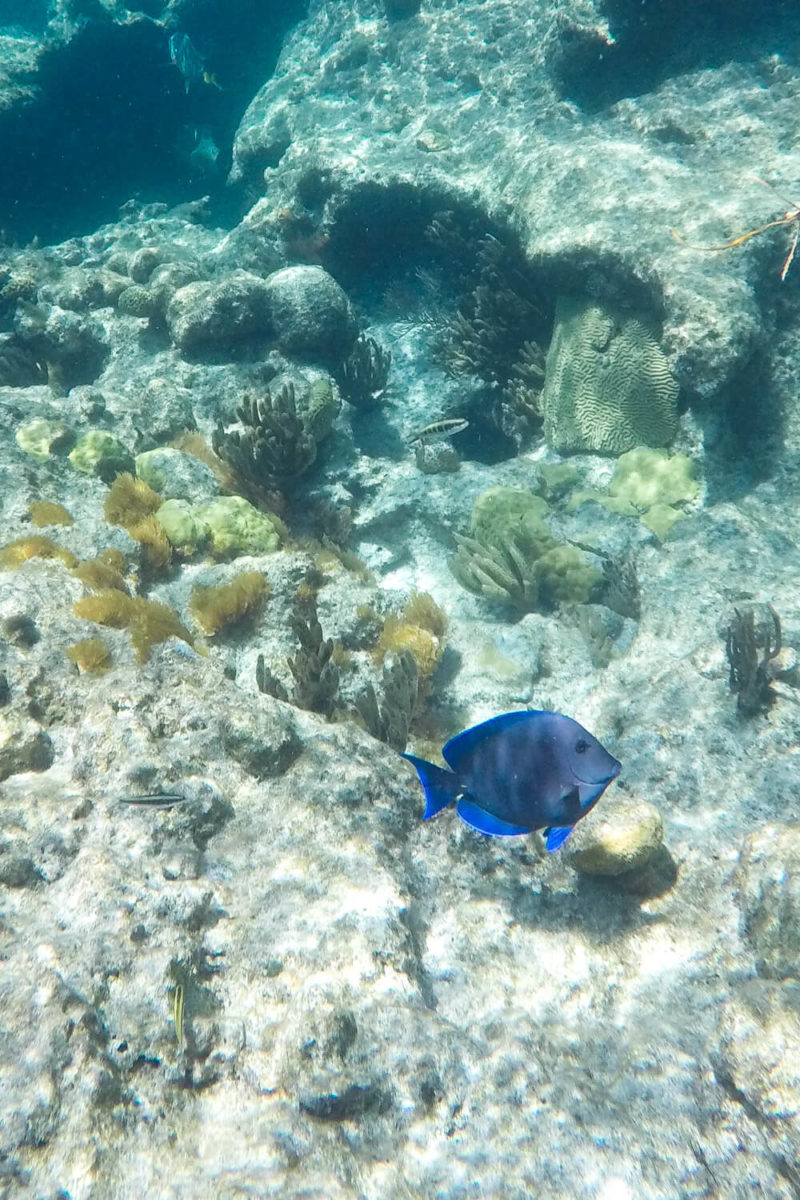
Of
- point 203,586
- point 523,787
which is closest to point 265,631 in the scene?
point 203,586

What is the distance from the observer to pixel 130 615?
3826 mm

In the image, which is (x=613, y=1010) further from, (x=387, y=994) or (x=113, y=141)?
(x=113, y=141)

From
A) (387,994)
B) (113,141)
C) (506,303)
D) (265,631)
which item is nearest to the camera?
(387,994)

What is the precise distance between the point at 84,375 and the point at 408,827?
755 cm

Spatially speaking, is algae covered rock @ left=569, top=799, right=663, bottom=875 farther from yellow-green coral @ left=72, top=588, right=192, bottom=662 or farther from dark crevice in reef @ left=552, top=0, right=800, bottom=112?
dark crevice in reef @ left=552, top=0, right=800, bottom=112

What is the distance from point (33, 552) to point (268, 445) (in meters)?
2.18

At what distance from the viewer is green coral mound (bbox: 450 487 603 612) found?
16.5 feet

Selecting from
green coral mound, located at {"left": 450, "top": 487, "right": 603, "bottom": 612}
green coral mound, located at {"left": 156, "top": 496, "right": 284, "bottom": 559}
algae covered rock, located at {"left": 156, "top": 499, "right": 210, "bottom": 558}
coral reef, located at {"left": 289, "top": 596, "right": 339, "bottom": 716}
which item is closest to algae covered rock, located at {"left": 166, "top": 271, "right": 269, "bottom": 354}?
green coral mound, located at {"left": 156, "top": 496, "right": 284, "bottom": 559}

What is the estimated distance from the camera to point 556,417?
644 centimetres

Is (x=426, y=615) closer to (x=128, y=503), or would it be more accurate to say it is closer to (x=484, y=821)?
(x=128, y=503)

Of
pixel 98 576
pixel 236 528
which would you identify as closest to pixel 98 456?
pixel 236 528

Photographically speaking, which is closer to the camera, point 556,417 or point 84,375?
point 556,417

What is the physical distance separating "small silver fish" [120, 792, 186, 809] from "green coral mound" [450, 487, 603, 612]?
Result: 125 inches

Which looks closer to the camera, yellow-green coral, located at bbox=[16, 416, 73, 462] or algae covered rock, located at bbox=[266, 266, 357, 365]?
yellow-green coral, located at bbox=[16, 416, 73, 462]
